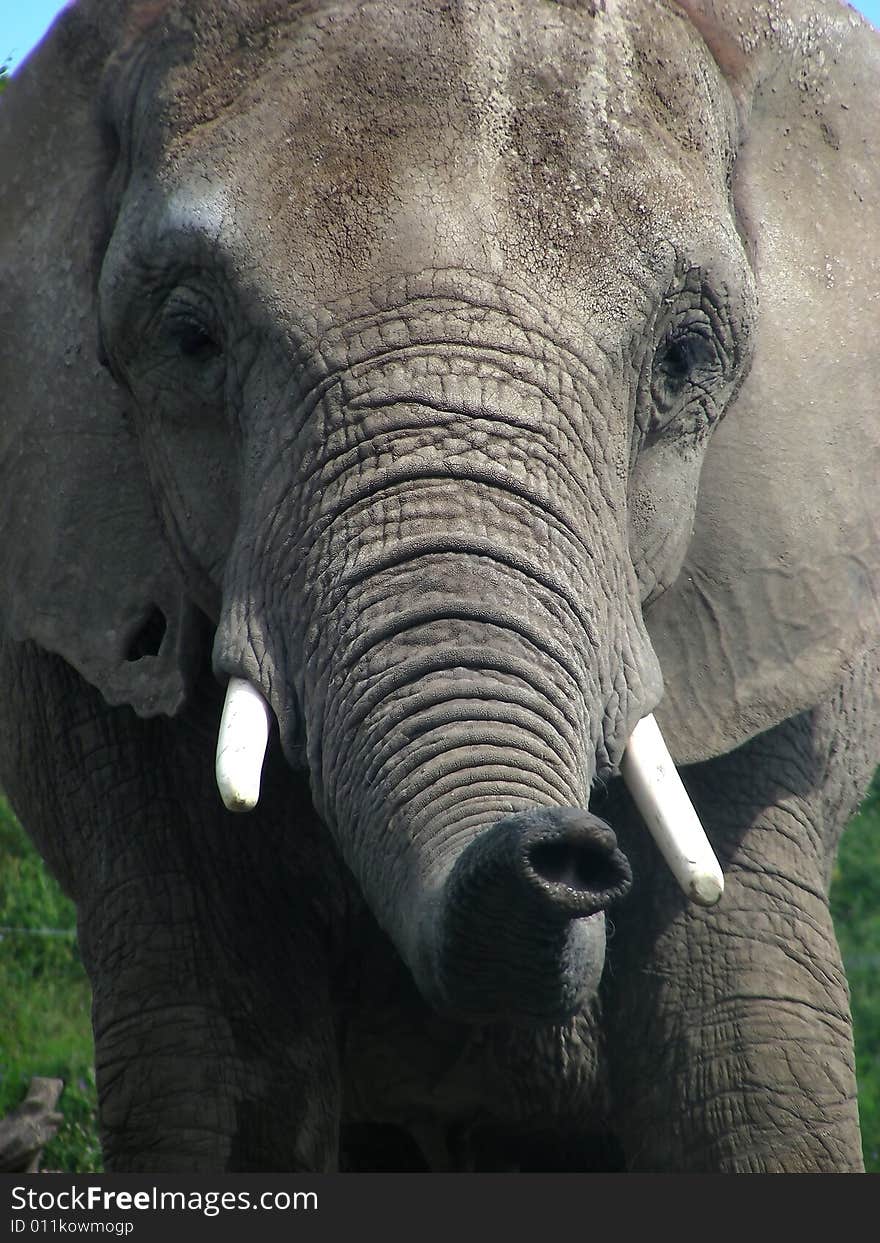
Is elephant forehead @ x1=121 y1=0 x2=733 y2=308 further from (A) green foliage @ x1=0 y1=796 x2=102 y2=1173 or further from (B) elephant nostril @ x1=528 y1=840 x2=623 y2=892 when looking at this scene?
(A) green foliage @ x1=0 y1=796 x2=102 y2=1173

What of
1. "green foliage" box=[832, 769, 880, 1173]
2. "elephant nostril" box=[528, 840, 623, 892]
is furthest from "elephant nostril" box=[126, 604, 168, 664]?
"green foliage" box=[832, 769, 880, 1173]

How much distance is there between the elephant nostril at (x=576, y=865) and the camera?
2.75m

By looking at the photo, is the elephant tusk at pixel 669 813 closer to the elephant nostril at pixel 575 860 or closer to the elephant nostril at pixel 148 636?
the elephant nostril at pixel 575 860

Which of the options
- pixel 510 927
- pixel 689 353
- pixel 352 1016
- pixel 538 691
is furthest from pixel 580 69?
pixel 352 1016

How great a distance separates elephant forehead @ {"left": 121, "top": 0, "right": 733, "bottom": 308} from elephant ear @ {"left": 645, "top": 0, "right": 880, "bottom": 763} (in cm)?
24

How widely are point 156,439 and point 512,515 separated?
1.97 ft

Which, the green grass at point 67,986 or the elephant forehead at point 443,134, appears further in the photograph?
the green grass at point 67,986

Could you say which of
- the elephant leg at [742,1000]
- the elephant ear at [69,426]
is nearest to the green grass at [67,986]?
the elephant leg at [742,1000]

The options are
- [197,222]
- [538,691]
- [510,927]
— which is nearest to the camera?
[510,927]

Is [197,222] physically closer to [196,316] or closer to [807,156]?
[196,316]

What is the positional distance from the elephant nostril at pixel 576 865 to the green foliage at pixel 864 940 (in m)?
3.02

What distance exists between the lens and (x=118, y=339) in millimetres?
3545

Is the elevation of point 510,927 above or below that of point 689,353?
below

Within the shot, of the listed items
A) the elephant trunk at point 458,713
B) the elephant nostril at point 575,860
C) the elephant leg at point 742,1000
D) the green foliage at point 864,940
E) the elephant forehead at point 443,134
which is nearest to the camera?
the elephant nostril at point 575,860
